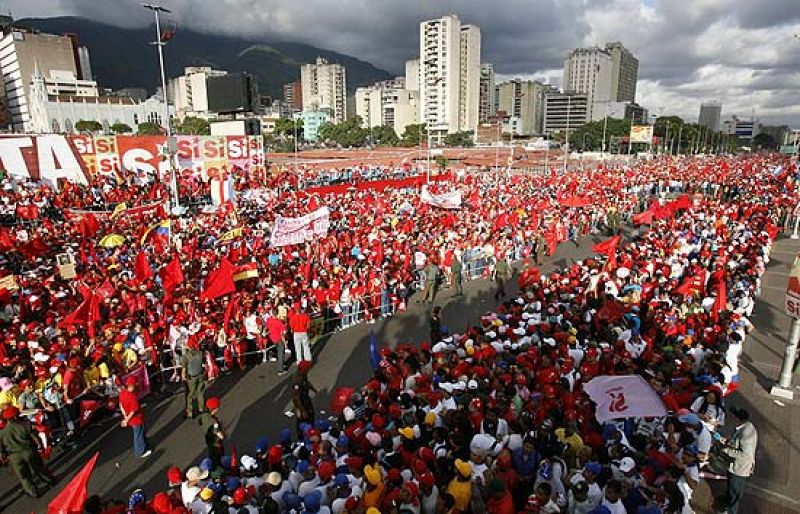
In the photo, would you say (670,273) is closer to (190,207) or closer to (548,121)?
(190,207)

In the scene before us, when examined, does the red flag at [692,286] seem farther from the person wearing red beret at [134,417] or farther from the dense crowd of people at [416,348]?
the person wearing red beret at [134,417]

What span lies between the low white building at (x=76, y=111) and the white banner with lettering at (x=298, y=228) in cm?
8272

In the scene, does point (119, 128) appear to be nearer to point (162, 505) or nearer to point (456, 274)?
point (456, 274)

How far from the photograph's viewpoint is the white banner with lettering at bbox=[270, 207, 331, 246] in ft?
46.3

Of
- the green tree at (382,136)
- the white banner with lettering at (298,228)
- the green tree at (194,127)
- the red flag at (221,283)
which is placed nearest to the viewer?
the red flag at (221,283)

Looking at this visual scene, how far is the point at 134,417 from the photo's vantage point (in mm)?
7430

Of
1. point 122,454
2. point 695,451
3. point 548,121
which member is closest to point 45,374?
point 122,454

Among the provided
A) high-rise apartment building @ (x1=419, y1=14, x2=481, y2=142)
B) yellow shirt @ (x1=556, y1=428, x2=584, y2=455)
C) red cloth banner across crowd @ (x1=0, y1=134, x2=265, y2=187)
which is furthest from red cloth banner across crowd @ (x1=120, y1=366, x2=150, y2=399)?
high-rise apartment building @ (x1=419, y1=14, x2=481, y2=142)

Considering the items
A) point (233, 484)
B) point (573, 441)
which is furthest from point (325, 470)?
point (573, 441)

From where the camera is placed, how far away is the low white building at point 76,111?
92375 millimetres

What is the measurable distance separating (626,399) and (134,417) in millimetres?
6952

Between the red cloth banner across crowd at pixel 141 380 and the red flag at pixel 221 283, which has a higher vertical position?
the red flag at pixel 221 283

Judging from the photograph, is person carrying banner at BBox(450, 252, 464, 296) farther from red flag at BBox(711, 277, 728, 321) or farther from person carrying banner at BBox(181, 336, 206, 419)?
person carrying banner at BBox(181, 336, 206, 419)

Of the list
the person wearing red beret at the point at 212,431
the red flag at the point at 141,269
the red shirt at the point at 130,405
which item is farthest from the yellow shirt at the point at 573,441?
the red flag at the point at 141,269
